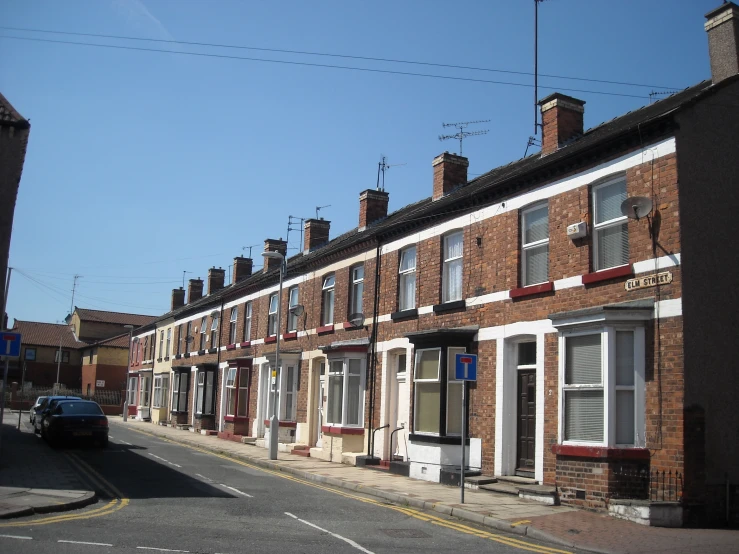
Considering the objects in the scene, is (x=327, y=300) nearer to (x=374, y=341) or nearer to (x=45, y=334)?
(x=374, y=341)

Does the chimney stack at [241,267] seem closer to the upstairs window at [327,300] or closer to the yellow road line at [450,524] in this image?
the upstairs window at [327,300]

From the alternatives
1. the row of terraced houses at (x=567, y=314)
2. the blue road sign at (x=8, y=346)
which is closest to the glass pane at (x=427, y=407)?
the row of terraced houses at (x=567, y=314)

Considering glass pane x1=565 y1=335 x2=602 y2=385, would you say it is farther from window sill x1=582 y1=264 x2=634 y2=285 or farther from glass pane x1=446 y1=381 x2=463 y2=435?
glass pane x1=446 y1=381 x2=463 y2=435

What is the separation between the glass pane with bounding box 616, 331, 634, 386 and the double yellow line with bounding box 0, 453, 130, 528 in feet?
31.4

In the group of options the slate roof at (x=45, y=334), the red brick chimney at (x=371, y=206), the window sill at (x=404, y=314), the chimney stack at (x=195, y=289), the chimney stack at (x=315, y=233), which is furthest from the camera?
the slate roof at (x=45, y=334)

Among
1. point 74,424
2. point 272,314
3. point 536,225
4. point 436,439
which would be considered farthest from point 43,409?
point 536,225

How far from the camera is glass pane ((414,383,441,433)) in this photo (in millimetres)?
19031

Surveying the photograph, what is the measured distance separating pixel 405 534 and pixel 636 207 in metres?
7.53

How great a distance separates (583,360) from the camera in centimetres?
1455

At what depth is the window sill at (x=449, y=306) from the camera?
1892 centimetres

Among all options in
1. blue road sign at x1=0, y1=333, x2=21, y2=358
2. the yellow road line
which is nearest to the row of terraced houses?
the yellow road line

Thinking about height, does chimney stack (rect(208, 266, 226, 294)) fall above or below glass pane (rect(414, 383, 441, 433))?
above

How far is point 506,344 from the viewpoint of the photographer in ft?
56.4

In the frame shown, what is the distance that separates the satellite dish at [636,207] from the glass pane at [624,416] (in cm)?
339
